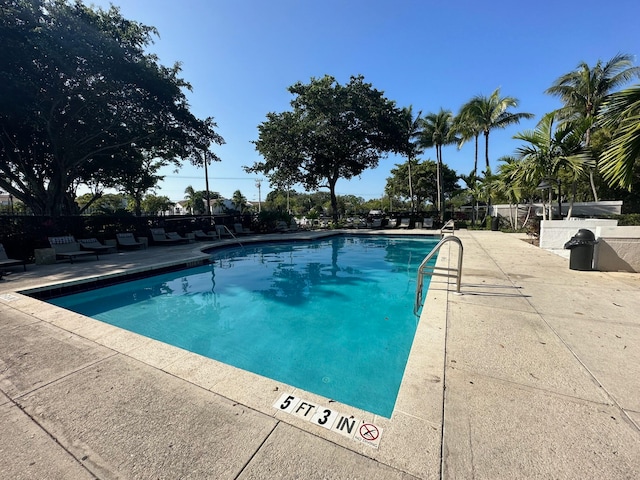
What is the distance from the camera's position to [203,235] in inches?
574

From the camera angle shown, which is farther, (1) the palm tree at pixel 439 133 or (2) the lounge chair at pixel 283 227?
(1) the palm tree at pixel 439 133

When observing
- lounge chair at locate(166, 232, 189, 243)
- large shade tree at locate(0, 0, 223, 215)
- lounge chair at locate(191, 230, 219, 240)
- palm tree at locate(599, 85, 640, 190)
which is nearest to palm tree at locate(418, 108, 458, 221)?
large shade tree at locate(0, 0, 223, 215)

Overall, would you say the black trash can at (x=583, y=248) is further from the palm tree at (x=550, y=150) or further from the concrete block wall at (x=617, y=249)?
the palm tree at (x=550, y=150)

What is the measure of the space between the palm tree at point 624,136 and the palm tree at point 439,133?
19258 mm

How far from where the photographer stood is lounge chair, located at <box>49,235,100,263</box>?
829cm

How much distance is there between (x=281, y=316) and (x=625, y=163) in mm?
6133

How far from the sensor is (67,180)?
13797mm

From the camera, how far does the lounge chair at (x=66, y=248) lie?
829 cm

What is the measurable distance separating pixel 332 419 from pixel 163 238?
13.1 metres

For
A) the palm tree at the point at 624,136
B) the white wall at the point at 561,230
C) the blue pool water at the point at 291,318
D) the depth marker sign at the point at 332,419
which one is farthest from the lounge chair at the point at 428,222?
the depth marker sign at the point at 332,419

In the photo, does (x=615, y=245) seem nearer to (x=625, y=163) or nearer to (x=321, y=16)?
(x=625, y=163)

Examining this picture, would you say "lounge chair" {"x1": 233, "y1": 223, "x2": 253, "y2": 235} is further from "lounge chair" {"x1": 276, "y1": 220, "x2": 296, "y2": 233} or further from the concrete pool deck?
the concrete pool deck

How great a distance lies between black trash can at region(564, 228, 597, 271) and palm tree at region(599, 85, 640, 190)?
1509mm

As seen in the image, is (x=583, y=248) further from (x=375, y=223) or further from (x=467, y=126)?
(x=467, y=126)
